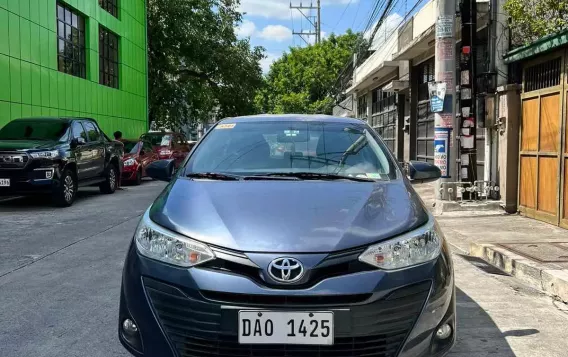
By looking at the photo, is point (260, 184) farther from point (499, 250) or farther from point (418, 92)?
point (418, 92)

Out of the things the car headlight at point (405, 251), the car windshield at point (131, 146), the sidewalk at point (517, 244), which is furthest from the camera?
the car windshield at point (131, 146)

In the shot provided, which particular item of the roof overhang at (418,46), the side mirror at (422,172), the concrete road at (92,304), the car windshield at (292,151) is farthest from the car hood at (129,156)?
the side mirror at (422,172)

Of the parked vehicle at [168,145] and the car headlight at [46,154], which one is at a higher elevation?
the parked vehicle at [168,145]

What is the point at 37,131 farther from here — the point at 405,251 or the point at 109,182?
the point at 405,251

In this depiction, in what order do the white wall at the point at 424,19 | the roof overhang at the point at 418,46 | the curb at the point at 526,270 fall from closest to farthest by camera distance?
the curb at the point at 526,270 < the roof overhang at the point at 418,46 < the white wall at the point at 424,19

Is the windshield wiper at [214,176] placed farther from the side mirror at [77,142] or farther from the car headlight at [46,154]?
the side mirror at [77,142]

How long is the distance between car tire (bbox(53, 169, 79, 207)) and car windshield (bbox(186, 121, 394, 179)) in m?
7.19

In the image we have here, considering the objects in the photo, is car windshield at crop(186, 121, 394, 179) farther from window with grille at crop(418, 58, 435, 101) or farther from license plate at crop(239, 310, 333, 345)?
window with grille at crop(418, 58, 435, 101)

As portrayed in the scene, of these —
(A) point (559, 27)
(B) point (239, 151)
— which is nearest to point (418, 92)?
(A) point (559, 27)

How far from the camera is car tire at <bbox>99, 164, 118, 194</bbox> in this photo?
43.8ft

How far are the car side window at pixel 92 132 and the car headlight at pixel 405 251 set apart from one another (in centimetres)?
1065

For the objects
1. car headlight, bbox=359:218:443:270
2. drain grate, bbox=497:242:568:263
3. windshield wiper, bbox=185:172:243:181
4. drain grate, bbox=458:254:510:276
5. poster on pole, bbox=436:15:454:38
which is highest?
poster on pole, bbox=436:15:454:38

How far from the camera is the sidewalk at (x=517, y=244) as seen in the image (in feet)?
17.3

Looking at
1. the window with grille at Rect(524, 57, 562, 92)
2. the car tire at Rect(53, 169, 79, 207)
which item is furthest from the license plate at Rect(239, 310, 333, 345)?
the car tire at Rect(53, 169, 79, 207)
